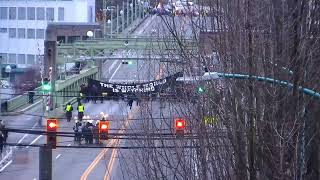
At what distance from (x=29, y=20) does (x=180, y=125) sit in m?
A: 46.7

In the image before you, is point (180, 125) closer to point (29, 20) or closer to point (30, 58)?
point (30, 58)

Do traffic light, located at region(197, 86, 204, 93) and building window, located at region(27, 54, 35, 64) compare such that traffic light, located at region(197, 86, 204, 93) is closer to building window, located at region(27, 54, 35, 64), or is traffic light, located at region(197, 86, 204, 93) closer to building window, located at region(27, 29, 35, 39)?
building window, located at region(27, 54, 35, 64)

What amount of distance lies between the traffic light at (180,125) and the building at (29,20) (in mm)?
44303

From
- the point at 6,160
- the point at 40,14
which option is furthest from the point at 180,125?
the point at 40,14

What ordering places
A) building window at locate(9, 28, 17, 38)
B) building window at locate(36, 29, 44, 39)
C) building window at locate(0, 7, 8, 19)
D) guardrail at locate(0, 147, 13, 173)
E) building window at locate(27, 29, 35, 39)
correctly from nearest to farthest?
guardrail at locate(0, 147, 13, 173) < building window at locate(36, 29, 44, 39) < building window at locate(27, 29, 35, 39) < building window at locate(9, 28, 17, 38) < building window at locate(0, 7, 8, 19)

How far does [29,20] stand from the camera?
54781mm

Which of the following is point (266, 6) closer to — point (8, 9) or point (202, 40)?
point (202, 40)

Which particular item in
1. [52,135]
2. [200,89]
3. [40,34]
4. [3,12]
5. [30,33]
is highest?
[3,12]

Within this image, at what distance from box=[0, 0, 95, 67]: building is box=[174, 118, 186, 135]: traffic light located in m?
44.3

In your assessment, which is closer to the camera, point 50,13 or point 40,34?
point 40,34

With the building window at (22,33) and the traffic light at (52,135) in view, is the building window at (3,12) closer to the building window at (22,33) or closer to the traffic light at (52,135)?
the building window at (22,33)

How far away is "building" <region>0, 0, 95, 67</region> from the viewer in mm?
53969

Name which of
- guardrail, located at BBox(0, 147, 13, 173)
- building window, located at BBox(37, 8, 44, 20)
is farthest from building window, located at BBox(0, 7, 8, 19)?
guardrail, located at BBox(0, 147, 13, 173)

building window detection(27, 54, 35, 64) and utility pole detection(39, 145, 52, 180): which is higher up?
building window detection(27, 54, 35, 64)
